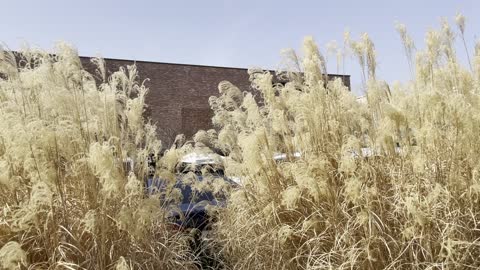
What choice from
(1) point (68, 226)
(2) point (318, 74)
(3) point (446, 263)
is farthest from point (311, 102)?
(1) point (68, 226)

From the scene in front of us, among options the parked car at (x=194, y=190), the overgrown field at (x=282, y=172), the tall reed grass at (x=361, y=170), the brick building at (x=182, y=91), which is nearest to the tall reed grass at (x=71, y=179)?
the overgrown field at (x=282, y=172)

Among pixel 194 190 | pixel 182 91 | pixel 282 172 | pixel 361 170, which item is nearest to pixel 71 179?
pixel 194 190

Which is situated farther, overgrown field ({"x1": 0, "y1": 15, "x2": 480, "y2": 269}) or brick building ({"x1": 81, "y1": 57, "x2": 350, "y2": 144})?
brick building ({"x1": 81, "y1": 57, "x2": 350, "y2": 144})

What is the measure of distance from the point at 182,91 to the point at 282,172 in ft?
60.9

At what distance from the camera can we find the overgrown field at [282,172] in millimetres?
3043

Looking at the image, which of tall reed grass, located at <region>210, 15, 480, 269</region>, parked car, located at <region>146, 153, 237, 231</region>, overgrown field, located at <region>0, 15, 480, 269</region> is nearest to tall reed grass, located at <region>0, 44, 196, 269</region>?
overgrown field, located at <region>0, 15, 480, 269</region>

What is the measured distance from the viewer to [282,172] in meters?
3.99

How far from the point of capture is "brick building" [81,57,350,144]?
71.1 ft

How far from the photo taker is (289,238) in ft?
11.7

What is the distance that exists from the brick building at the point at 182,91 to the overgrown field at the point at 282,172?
56.9 feet

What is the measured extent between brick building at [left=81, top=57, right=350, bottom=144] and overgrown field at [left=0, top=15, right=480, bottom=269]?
17352 millimetres

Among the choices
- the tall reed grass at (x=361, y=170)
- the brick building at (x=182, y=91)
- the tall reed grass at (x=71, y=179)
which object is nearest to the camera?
the tall reed grass at (x=71, y=179)

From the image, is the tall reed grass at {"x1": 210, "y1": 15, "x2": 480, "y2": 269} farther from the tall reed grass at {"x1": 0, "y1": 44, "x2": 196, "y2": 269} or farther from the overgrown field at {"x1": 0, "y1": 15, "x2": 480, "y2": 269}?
the tall reed grass at {"x1": 0, "y1": 44, "x2": 196, "y2": 269}

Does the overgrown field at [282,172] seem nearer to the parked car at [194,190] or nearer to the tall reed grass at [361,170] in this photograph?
the tall reed grass at [361,170]
